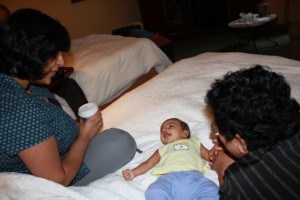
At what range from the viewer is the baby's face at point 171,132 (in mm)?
1321

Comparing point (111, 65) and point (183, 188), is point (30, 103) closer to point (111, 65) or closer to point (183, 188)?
point (183, 188)

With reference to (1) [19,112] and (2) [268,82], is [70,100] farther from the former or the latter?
(2) [268,82]

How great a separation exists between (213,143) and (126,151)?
15.9 inches

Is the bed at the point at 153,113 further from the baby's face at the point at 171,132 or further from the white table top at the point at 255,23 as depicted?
the white table top at the point at 255,23

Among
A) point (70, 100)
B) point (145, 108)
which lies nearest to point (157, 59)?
point (70, 100)

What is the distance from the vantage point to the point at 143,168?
1208mm

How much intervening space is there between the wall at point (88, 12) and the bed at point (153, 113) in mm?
2803

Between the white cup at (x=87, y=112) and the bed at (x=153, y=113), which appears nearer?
the bed at (x=153, y=113)

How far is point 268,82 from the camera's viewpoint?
84 centimetres

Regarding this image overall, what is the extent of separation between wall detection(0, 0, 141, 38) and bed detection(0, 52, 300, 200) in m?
2.80

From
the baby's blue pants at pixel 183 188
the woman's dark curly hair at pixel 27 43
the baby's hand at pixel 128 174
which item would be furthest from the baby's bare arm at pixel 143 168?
the woman's dark curly hair at pixel 27 43

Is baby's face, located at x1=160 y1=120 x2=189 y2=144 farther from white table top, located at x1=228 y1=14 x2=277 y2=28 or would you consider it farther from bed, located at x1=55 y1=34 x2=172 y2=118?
white table top, located at x1=228 y1=14 x2=277 y2=28

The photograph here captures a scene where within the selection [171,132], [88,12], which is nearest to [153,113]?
[171,132]

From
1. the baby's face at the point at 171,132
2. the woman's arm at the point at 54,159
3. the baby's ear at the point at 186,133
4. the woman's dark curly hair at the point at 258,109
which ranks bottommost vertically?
the baby's ear at the point at 186,133
